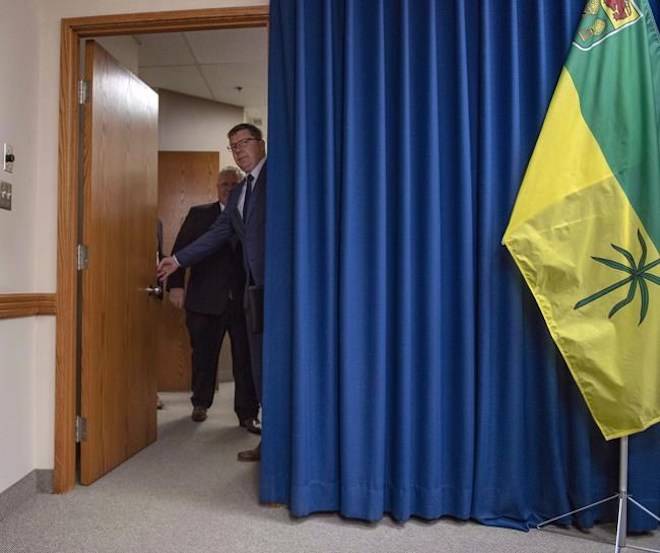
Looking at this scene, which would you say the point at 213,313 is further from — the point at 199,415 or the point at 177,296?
the point at 199,415

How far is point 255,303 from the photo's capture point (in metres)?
2.15

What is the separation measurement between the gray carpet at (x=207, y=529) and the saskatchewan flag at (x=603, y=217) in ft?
1.80

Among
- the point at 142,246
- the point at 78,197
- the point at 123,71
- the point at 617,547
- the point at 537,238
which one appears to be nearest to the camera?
the point at 617,547

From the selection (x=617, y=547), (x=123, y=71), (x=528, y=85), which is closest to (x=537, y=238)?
(x=528, y=85)

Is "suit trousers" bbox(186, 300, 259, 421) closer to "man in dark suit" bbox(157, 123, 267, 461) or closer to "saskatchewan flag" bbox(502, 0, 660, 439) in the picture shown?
"man in dark suit" bbox(157, 123, 267, 461)

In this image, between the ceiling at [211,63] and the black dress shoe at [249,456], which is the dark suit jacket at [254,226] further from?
the ceiling at [211,63]

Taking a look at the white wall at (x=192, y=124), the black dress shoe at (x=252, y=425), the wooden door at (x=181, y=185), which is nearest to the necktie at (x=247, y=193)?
the black dress shoe at (x=252, y=425)

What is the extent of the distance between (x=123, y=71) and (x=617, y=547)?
276 centimetres

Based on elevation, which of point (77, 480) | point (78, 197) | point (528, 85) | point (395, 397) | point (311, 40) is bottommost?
point (77, 480)

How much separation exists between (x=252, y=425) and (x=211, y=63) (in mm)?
2666

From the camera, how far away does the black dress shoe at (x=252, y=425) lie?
121 inches

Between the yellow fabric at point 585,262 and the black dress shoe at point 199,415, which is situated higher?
the yellow fabric at point 585,262

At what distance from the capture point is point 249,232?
230cm

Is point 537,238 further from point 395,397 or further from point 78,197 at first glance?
point 78,197
